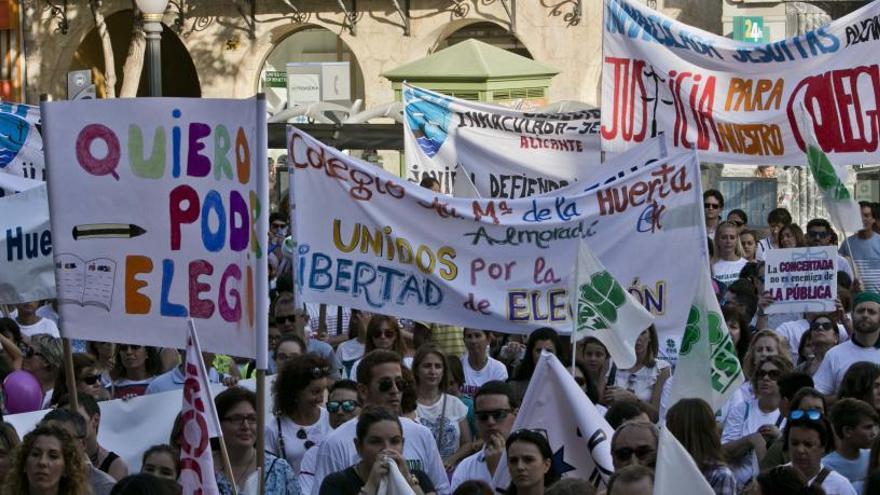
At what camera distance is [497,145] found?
14789 millimetres

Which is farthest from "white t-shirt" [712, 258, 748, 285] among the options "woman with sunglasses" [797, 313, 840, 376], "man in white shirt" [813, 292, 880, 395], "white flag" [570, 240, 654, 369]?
"white flag" [570, 240, 654, 369]

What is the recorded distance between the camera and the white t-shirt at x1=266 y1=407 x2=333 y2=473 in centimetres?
889

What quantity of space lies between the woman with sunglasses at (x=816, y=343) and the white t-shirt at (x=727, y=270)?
2.03 meters

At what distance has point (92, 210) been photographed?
27.5 feet

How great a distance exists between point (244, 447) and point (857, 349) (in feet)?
13.3

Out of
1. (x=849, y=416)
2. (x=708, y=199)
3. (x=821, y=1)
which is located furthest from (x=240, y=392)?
(x=821, y=1)

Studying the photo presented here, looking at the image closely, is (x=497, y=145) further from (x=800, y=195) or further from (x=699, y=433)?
(x=800, y=195)

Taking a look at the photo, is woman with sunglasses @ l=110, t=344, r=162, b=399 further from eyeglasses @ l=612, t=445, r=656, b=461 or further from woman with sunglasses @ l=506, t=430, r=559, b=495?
eyeglasses @ l=612, t=445, r=656, b=461

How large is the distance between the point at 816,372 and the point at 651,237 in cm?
122

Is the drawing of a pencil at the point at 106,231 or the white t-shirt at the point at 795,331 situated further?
the white t-shirt at the point at 795,331

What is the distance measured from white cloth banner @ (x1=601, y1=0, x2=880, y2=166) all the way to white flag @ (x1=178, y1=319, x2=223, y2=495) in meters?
6.61

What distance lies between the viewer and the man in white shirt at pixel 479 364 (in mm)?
11016

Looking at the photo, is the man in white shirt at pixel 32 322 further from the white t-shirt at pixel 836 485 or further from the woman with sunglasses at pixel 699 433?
the white t-shirt at pixel 836 485

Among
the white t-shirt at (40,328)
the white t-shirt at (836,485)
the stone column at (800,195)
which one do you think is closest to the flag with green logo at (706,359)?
the white t-shirt at (836,485)
